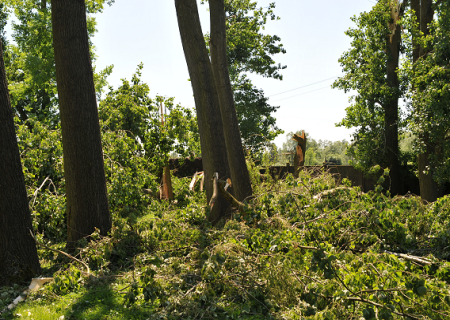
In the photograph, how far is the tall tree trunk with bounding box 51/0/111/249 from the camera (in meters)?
5.32

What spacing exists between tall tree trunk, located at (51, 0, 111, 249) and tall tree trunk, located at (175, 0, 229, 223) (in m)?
2.22

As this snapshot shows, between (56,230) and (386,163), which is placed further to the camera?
(386,163)

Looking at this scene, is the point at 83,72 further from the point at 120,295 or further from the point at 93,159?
the point at 120,295

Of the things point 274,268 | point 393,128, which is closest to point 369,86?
point 393,128

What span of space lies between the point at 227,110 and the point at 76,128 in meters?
3.71

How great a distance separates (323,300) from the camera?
3.11 meters

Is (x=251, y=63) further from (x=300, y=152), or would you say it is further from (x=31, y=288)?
(x=31, y=288)

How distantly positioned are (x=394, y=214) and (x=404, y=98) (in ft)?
36.2

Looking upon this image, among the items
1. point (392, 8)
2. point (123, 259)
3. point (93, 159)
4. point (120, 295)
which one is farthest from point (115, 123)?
point (392, 8)

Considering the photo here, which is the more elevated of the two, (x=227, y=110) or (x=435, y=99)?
(x=227, y=110)

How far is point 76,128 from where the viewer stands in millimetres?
5320

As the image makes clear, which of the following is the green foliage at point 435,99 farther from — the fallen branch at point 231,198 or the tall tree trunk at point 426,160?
the fallen branch at point 231,198

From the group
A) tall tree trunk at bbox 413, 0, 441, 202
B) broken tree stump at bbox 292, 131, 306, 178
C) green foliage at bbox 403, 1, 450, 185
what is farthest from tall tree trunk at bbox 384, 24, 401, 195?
broken tree stump at bbox 292, 131, 306, 178

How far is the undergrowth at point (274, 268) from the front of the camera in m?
2.91
